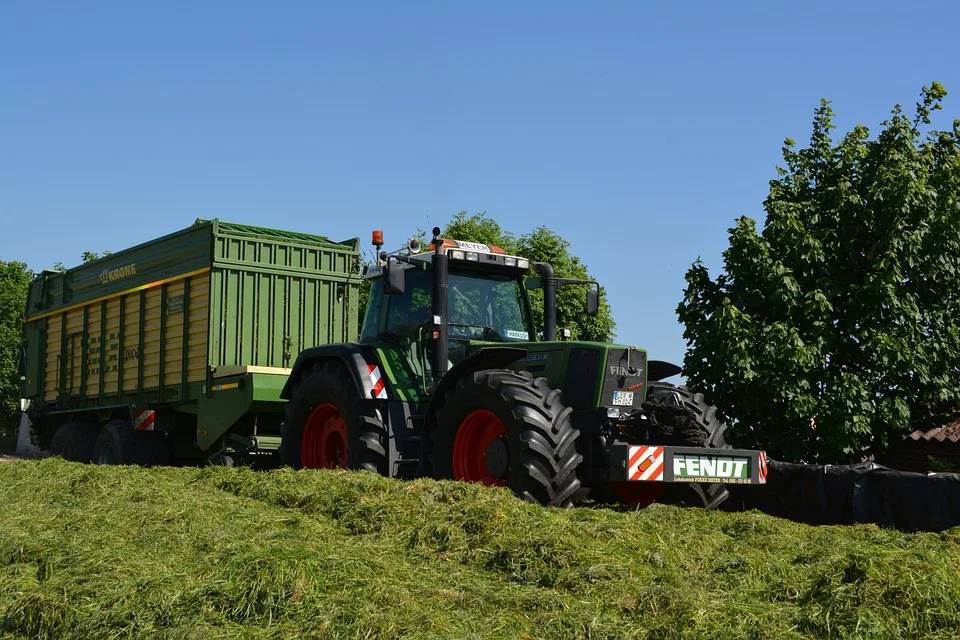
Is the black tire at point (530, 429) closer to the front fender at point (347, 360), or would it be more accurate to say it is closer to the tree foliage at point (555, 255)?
the front fender at point (347, 360)

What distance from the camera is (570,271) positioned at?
31.8 meters

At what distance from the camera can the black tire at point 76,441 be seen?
14352 mm

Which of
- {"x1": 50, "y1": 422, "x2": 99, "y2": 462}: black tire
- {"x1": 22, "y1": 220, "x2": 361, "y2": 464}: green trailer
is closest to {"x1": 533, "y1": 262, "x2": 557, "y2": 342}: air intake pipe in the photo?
{"x1": 22, "y1": 220, "x2": 361, "y2": 464}: green trailer

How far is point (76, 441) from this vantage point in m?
14.5

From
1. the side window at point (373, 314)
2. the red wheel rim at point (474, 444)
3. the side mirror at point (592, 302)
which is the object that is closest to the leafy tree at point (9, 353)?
the side window at point (373, 314)

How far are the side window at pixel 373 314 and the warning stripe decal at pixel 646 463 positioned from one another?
3215 mm

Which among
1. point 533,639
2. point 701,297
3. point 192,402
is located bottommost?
point 533,639

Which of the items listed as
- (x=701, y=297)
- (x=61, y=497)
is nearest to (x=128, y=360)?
(x=61, y=497)

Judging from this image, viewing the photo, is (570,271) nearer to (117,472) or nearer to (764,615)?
(117,472)

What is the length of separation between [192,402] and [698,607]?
9.18 m

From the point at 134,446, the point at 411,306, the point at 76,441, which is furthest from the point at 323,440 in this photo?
the point at 76,441

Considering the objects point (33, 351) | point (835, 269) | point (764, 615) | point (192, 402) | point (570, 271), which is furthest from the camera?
point (570, 271)

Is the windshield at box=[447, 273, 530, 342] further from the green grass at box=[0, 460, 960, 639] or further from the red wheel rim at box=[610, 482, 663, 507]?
the green grass at box=[0, 460, 960, 639]

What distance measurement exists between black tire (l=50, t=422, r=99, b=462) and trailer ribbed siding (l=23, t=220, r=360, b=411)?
32 cm
